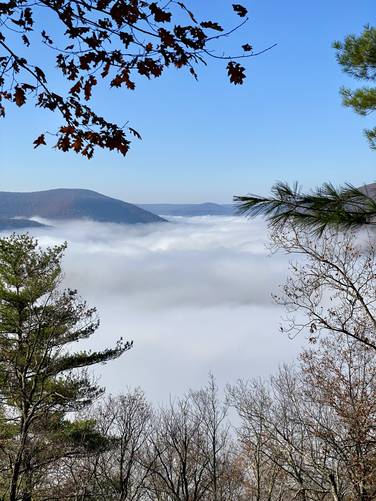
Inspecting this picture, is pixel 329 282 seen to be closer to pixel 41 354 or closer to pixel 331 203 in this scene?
pixel 331 203

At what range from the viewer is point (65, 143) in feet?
11.5

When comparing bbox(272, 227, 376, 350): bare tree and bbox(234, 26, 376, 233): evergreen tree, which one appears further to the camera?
bbox(272, 227, 376, 350): bare tree

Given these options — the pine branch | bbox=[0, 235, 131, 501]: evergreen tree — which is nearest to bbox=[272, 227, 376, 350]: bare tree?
the pine branch

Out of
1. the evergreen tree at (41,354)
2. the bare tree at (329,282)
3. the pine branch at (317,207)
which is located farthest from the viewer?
the evergreen tree at (41,354)

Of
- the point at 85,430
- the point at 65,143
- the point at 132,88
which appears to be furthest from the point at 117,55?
the point at 85,430

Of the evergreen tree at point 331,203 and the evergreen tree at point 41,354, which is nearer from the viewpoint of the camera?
the evergreen tree at point 331,203

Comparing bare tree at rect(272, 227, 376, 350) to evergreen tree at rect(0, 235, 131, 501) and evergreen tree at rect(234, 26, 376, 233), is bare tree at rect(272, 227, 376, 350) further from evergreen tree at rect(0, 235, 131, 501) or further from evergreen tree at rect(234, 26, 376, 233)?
evergreen tree at rect(0, 235, 131, 501)

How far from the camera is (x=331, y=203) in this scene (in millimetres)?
6543

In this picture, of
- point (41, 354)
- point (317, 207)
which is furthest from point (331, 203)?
point (41, 354)

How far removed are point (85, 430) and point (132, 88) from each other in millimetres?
15648

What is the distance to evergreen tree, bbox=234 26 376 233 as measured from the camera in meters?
6.36

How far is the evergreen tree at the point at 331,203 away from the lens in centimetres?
636

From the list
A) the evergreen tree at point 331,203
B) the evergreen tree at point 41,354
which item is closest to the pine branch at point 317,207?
the evergreen tree at point 331,203

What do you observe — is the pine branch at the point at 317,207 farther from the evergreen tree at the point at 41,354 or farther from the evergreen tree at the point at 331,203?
the evergreen tree at the point at 41,354
